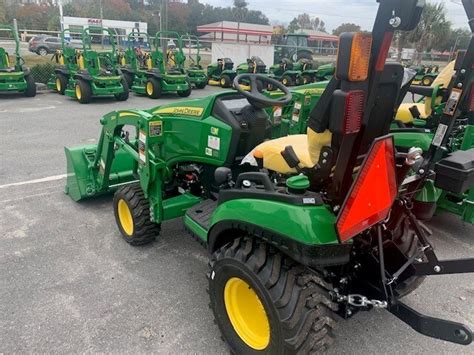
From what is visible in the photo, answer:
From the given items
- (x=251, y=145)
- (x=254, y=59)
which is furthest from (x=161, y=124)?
(x=254, y=59)

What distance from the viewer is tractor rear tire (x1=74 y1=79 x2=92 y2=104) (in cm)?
1072

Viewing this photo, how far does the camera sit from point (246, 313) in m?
2.28

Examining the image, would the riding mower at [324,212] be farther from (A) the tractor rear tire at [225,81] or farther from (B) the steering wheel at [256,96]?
(A) the tractor rear tire at [225,81]

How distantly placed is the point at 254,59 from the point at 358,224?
49.7 feet

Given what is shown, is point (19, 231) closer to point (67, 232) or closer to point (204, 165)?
point (67, 232)

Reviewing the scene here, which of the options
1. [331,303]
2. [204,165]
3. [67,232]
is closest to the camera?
[331,303]

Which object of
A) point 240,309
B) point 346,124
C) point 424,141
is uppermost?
point 346,124

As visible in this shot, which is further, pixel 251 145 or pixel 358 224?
pixel 251 145

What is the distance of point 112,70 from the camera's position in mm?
11852

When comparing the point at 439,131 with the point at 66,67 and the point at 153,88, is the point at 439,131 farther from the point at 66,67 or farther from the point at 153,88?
the point at 66,67

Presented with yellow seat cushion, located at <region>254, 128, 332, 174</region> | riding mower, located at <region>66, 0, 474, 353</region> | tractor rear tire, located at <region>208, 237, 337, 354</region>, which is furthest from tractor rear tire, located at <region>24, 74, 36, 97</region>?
tractor rear tire, located at <region>208, 237, 337, 354</region>

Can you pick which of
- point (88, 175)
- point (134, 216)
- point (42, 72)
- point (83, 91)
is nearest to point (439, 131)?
point (134, 216)

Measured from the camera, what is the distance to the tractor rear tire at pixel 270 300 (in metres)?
1.85

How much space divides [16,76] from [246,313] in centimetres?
1109
